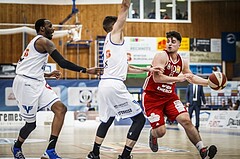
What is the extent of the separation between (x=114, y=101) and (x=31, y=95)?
3.99 feet

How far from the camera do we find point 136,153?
901 cm

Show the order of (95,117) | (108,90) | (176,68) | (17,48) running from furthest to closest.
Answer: (17,48) < (95,117) < (176,68) < (108,90)

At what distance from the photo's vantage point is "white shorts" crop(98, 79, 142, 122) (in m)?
6.98

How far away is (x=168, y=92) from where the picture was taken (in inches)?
296

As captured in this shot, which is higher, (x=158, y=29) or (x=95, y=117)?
(x=158, y=29)

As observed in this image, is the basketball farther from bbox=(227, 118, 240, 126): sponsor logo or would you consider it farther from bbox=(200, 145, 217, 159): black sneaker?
bbox=(227, 118, 240, 126): sponsor logo

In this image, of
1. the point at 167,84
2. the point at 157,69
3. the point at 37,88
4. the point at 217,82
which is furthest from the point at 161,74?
the point at 37,88

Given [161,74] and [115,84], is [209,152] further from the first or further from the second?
[115,84]

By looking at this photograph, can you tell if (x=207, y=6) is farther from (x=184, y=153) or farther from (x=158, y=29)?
(x=184, y=153)

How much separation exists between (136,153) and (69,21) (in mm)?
24216

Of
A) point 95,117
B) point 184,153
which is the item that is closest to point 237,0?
point 95,117

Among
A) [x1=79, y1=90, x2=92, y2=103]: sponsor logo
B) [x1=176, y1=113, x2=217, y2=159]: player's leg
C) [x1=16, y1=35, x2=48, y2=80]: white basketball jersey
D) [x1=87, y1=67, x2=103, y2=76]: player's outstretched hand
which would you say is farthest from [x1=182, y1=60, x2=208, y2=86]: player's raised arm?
[x1=79, y1=90, x2=92, y2=103]: sponsor logo

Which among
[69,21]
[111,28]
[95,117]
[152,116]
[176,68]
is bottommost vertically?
[95,117]

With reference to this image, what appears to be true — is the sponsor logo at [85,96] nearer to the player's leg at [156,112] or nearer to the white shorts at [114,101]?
the player's leg at [156,112]
